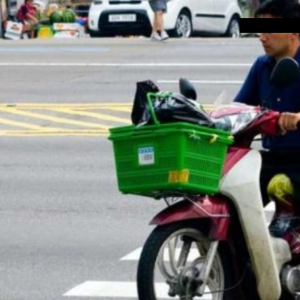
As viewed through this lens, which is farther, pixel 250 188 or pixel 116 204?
pixel 116 204

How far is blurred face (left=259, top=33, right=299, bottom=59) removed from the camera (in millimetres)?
6363

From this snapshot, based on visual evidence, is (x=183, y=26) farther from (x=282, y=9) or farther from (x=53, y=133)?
(x=282, y=9)

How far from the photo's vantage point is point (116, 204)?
425 inches

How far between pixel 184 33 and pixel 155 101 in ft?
75.3

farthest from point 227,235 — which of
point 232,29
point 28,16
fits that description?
point 28,16

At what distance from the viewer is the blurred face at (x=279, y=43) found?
20.9 ft

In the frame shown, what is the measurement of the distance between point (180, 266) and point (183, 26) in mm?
22870

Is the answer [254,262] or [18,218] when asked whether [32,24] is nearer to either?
[18,218]

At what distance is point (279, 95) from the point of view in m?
6.47

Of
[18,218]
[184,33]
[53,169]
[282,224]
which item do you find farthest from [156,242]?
[184,33]

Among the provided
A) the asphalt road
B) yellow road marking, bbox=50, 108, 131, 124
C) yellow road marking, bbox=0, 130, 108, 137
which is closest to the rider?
the asphalt road

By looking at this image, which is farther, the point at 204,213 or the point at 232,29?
the point at 232,29

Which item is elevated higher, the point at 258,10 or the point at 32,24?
the point at 258,10

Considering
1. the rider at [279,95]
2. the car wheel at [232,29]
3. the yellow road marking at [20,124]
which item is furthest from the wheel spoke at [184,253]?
the car wheel at [232,29]
